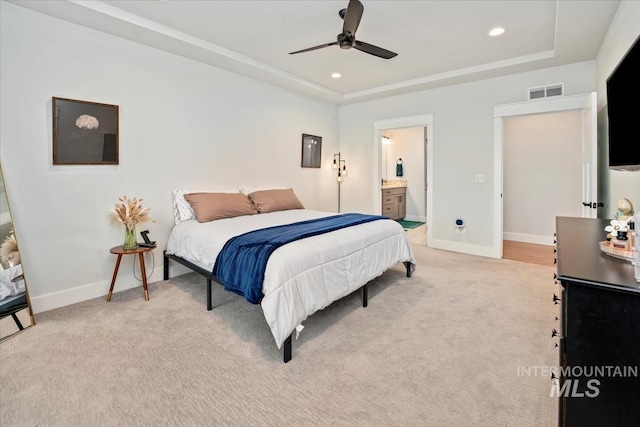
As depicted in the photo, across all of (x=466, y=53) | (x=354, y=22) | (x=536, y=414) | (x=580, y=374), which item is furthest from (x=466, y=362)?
(x=466, y=53)

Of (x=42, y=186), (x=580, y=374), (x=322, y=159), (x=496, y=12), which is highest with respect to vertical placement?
(x=496, y=12)

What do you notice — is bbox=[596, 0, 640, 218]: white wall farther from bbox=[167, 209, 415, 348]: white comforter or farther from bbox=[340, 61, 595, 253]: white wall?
bbox=[167, 209, 415, 348]: white comforter

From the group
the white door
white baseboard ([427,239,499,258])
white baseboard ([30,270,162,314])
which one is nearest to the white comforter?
white baseboard ([30,270,162,314])

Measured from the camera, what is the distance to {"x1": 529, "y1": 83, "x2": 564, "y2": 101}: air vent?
3971mm

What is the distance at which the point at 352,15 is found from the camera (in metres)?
2.38

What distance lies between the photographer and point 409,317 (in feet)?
8.82

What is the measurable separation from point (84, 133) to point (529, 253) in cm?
595

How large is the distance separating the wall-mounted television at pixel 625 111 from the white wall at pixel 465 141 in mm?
2564

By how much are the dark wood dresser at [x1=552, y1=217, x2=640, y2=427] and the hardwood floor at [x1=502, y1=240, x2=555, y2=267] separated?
150 inches

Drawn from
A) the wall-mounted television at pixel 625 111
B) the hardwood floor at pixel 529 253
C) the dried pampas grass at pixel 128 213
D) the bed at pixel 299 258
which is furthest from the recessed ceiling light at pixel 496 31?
the dried pampas grass at pixel 128 213

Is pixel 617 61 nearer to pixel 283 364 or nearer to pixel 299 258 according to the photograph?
pixel 299 258

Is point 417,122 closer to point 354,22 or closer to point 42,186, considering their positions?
point 354,22

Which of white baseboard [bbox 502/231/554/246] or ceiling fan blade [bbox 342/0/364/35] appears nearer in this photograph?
ceiling fan blade [bbox 342/0/364/35]

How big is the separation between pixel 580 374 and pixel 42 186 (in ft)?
12.7
